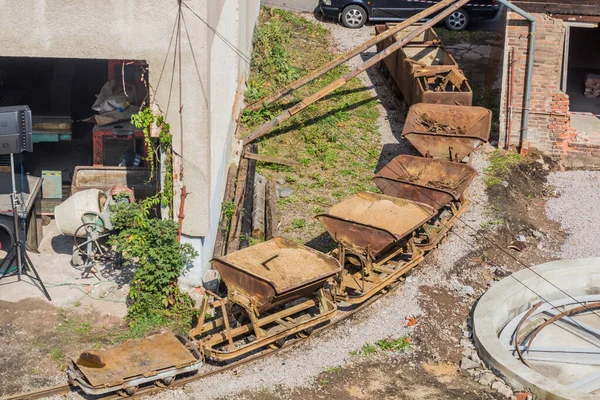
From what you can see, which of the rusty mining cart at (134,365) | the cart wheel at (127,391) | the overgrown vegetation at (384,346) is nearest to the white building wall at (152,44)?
the rusty mining cart at (134,365)

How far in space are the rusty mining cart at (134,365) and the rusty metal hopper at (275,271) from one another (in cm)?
112

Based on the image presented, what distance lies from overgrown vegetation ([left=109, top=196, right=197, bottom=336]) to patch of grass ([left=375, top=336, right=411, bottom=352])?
116 inches

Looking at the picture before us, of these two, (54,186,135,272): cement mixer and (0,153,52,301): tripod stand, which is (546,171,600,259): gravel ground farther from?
(0,153,52,301): tripod stand

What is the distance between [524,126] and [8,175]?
37.1 ft

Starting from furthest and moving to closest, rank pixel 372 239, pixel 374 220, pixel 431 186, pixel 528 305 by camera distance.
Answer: pixel 431 186 → pixel 528 305 → pixel 374 220 → pixel 372 239

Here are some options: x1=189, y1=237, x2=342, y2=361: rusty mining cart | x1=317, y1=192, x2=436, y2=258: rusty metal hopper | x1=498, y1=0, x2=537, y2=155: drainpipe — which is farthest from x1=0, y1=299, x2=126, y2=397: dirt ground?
x1=498, y1=0, x2=537, y2=155: drainpipe

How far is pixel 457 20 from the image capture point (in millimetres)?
25219

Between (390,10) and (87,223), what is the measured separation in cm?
1459

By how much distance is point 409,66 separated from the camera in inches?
781

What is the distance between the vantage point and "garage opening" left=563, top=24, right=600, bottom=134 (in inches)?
793

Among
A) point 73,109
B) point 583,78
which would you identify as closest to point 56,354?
point 73,109

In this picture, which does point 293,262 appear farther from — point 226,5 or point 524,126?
point 524,126

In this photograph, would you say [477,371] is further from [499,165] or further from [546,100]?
[546,100]

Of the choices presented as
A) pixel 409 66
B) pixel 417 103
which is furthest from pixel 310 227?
pixel 409 66
